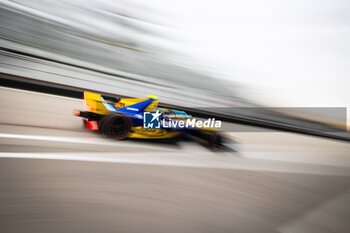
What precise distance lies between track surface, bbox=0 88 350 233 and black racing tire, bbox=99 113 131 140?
0.12m

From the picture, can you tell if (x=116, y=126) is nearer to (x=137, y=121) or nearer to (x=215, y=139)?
(x=137, y=121)

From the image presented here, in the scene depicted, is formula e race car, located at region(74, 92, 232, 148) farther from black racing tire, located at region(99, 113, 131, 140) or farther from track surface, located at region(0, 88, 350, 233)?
track surface, located at region(0, 88, 350, 233)

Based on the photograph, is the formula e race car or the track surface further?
the formula e race car

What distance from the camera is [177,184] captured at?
6.84ft

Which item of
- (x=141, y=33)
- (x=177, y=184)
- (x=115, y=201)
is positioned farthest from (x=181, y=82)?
(x=115, y=201)

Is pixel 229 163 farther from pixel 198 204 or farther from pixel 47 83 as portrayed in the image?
pixel 47 83

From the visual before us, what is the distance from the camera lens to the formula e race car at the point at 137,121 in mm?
2479

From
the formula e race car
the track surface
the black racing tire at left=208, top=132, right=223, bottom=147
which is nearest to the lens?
the track surface

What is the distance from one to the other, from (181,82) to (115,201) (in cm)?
532

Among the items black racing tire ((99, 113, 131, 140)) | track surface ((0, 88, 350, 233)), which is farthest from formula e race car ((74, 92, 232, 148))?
track surface ((0, 88, 350, 233))

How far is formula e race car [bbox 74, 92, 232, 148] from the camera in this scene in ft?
8.13

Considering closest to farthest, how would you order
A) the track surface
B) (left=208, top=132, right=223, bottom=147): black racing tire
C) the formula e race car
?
1. the track surface
2. the formula e race car
3. (left=208, top=132, right=223, bottom=147): black racing tire

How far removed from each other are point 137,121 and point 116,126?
283 mm

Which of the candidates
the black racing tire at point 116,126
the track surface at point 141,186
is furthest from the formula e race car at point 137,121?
the track surface at point 141,186
